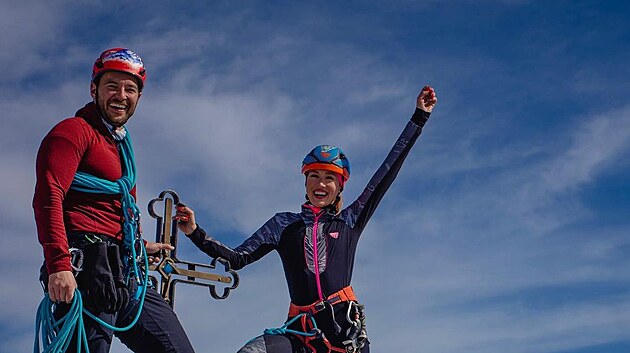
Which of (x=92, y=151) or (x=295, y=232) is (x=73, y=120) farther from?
(x=295, y=232)

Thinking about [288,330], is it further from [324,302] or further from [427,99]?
[427,99]

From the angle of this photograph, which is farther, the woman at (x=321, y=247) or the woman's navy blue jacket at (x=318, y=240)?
the woman's navy blue jacket at (x=318, y=240)

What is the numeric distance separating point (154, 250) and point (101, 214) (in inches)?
42.5

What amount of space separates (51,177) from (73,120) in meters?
0.55

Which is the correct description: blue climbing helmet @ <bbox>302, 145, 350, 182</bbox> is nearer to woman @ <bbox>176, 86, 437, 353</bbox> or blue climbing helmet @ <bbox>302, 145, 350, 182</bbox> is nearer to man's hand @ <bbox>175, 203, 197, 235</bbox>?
woman @ <bbox>176, 86, 437, 353</bbox>

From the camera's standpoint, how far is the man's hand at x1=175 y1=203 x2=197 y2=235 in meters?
7.52

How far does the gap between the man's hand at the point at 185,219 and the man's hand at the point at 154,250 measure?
820 millimetres

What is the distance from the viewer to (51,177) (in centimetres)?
523

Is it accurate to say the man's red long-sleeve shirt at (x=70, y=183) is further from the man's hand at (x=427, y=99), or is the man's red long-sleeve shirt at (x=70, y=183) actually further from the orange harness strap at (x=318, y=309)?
the man's hand at (x=427, y=99)

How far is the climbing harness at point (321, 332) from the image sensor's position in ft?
23.1

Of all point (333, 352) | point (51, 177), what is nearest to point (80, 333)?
point (51, 177)

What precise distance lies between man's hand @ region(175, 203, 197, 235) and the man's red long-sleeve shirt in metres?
1.61

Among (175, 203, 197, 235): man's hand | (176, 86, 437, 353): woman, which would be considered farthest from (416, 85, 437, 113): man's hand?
(175, 203, 197, 235): man's hand

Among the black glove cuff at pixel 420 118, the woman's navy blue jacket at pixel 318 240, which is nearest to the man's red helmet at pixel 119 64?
the woman's navy blue jacket at pixel 318 240
